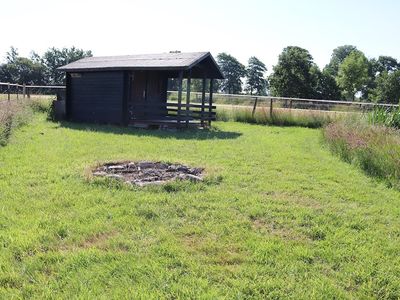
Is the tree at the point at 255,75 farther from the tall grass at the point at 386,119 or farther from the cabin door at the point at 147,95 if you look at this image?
the tall grass at the point at 386,119

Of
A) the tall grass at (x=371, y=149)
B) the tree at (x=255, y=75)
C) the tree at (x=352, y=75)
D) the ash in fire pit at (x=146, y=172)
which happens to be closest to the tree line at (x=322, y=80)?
the tree at (x=352, y=75)

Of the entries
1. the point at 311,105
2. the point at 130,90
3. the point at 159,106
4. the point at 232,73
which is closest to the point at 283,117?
the point at 311,105

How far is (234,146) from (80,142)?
13.9ft

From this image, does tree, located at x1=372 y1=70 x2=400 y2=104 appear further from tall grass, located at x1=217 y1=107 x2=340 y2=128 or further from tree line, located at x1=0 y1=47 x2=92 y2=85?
tree line, located at x1=0 y1=47 x2=92 y2=85

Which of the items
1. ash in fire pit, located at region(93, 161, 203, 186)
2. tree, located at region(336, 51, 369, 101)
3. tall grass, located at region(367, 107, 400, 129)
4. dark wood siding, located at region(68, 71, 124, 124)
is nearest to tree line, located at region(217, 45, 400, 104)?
tree, located at region(336, 51, 369, 101)

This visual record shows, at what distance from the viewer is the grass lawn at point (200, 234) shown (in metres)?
3.37

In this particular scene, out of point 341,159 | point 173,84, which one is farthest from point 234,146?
point 173,84

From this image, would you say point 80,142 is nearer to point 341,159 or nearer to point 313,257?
point 341,159

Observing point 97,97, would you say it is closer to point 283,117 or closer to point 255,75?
point 283,117

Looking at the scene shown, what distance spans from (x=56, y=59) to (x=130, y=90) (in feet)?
234

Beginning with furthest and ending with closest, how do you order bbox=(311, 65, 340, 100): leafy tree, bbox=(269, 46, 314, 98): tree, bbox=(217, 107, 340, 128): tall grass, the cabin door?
bbox=(311, 65, 340, 100): leafy tree, bbox=(269, 46, 314, 98): tree, bbox=(217, 107, 340, 128): tall grass, the cabin door

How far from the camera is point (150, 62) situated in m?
16.4

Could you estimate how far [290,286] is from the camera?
11.1 ft

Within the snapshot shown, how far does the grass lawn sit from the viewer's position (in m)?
3.37
